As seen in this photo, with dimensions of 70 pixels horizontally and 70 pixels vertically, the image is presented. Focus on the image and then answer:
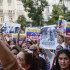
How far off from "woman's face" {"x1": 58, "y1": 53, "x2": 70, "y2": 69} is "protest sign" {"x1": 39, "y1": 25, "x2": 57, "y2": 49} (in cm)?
180

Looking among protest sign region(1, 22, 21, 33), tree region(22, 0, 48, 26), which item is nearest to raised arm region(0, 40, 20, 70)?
protest sign region(1, 22, 21, 33)

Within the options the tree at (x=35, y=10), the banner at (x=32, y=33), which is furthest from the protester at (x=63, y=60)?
the tree at (x=35, y=10)

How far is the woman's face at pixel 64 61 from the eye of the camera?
9.45 ft

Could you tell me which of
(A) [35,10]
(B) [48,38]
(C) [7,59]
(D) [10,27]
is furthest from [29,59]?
(A) [35,10]

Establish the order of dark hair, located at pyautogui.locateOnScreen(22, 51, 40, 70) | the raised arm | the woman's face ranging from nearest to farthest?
the raised arm → dark hair, located at pyautogui.locateOnScreen(22, 51, 40, 70) → the woman's face

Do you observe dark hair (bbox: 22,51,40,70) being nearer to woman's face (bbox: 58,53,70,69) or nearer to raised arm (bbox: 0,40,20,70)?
woman's face (bbox: 58,53,70,69)

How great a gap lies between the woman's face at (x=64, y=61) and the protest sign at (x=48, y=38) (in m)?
1.80

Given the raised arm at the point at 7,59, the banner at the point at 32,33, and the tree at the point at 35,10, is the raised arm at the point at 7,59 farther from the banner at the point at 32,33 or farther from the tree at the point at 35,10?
the tree at the point at 35,10

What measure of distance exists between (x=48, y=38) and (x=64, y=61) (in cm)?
221

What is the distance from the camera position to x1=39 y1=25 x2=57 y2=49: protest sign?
15.9 feet

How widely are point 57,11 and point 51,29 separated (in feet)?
72.3

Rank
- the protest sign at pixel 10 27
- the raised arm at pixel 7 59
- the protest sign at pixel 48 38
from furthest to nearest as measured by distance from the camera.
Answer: the protest sign at pixel 10 27
the protest sign at pixel 48 38
the raised arm at pixel 7 59

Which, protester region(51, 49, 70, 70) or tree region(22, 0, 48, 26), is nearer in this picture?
protester region(51, 49, 70, 70)

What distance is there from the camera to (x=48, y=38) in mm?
5082
